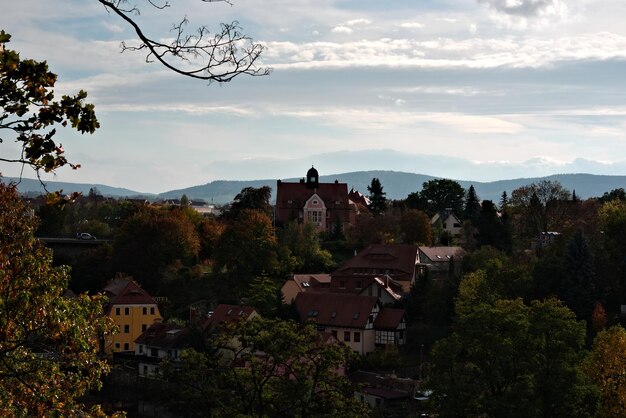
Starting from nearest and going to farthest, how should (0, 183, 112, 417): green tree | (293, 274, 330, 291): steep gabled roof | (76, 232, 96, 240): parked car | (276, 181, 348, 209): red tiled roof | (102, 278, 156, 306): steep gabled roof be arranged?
1. (0, 183, 112, 417): green tree
2. (102, 278, 156, 306): steep gabled roof
3. (293, 274, 330, 291): steep gabled roof
4. (76, 232, 96, 240): parked car
5. (276, 181, 348, 209): red tiled roof

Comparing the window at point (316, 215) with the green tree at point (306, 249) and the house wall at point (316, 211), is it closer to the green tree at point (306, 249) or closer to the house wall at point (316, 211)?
the house wall at point (316, 211)

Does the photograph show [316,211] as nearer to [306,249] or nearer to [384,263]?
[306,249]

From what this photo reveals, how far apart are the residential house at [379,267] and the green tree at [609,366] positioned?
26662 mm

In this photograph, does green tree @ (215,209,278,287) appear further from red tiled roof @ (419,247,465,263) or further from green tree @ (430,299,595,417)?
green tree @ (430,299,595,417)

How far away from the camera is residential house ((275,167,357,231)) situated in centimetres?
8250

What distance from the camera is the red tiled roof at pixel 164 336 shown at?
1950 inches

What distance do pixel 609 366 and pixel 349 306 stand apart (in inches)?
876

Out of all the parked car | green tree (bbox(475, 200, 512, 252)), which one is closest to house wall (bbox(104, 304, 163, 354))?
the parked car

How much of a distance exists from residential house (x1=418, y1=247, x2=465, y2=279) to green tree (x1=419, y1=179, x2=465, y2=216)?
23.9 meters

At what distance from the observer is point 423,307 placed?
174 ft

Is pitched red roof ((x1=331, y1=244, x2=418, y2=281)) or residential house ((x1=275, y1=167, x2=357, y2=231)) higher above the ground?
residential house ((x1=275, y1=167, x2=357, y2=231))

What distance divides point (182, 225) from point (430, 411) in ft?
120

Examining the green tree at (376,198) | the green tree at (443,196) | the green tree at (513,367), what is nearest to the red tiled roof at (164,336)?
the green tree at (513,367)

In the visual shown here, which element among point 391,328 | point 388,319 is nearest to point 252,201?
point 388,319
